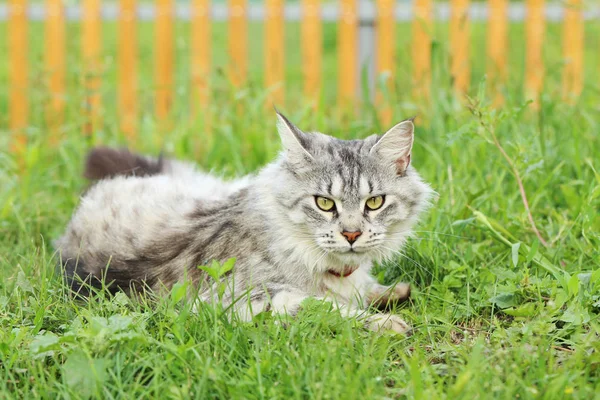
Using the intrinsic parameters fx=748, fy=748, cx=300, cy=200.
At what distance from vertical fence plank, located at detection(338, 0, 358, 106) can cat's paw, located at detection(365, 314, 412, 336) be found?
5153 mm

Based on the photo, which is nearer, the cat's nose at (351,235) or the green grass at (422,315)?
the green grass at (422,315)

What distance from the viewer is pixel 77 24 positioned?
26.6ft

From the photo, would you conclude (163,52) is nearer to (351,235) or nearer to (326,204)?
(326,204)

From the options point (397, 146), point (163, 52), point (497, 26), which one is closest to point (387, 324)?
point (397, 146)

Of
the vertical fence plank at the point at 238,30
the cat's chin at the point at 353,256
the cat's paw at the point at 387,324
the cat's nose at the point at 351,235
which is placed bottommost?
the cat's paw at the point at 387,324

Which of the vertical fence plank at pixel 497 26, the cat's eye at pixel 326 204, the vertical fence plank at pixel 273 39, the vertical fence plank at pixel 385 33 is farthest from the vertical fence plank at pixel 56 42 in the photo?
the cat's eye at pixel 326 204

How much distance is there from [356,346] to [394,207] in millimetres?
778

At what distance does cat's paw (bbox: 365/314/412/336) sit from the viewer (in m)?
2.86

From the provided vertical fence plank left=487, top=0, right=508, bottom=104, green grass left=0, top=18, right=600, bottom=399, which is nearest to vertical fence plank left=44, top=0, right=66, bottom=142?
green grass left=0, top=18, right=600, bottom=399

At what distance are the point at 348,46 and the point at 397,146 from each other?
4.98 meters

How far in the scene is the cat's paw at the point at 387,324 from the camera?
9.39 feet

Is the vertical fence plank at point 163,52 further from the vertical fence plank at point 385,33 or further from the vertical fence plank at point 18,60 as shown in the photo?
the vertical fence plank at point 385,33

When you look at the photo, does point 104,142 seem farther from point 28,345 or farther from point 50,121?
point 28,345

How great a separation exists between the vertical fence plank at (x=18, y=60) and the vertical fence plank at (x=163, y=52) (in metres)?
1.37
